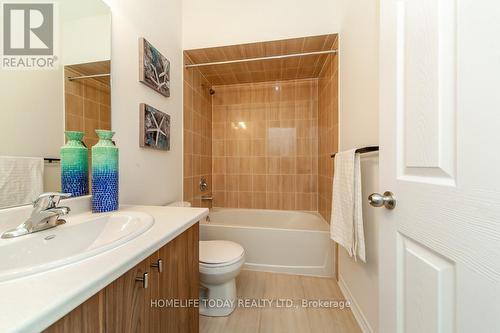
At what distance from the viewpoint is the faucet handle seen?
0.65 metres

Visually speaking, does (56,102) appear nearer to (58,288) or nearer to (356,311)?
(58,288)

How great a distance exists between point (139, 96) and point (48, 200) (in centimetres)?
87

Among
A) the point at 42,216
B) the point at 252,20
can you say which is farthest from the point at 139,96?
the point at 252,20

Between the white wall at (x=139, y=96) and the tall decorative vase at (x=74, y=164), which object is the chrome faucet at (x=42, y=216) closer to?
the tall decorative vase at (x=74, y=164)

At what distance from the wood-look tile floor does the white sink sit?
0.91 m

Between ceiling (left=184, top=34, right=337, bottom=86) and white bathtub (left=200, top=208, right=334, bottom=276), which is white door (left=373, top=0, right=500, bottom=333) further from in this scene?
ceiling (left=184, top=34, right=337, bottom=86)

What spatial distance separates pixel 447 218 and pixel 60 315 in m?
0.79

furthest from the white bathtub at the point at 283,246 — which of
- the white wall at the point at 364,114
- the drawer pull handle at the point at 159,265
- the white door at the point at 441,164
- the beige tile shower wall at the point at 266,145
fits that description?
the drawer pull handle at the point at 159,265

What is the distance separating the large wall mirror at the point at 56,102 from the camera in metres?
0.69

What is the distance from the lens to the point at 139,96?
52.4 inches

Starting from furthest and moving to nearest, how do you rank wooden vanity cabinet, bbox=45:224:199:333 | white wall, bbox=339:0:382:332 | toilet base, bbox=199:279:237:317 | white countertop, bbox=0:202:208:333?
toilet base, bbox=199:279:237:317, white wall, bbox=339:0:382:332, wooden vanity cabinet, bbox=45:224:199:333, white countertop, bbox=0:202:208:333

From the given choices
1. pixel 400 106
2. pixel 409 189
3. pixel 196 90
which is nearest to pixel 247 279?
pixel 409 189

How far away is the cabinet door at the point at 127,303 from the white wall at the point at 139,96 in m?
0.76

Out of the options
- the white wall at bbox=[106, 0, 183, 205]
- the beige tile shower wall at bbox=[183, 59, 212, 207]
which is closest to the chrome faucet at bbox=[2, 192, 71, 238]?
the white wall at bbox=[106, 0, 183, 205]
